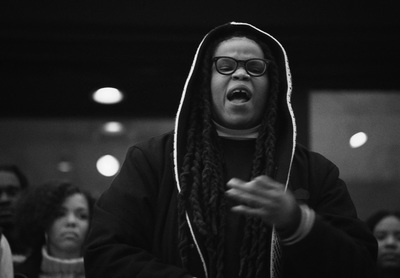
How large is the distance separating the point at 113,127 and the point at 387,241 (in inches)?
89.6

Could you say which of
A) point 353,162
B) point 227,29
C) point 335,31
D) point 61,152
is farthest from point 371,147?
point 227,29

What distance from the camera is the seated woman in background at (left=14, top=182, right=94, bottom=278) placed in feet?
16.1

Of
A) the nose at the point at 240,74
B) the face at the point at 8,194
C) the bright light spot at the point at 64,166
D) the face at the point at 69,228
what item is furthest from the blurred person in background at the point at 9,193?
the nose at the point at 240,74

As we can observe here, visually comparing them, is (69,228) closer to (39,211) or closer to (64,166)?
(39,211)

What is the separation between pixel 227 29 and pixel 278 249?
944mm

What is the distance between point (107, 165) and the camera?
6.61 metres

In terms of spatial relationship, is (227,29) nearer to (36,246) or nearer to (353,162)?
(36,246)

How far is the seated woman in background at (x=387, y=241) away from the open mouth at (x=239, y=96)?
2.35 m

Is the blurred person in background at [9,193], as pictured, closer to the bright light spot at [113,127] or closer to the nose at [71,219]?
the nose at [71,219]

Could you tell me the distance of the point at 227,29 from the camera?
357 centimetres

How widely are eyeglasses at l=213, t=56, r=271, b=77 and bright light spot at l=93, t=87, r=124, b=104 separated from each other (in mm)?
3171

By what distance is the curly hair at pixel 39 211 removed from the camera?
A: 16.5 ft

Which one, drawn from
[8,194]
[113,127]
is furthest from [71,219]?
[113,127]

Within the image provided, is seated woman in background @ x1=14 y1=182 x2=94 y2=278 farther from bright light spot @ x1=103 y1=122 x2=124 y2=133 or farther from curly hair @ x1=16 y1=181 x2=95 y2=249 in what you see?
bright light spot @ x1=103 y1=122 x2=124 y2=133
